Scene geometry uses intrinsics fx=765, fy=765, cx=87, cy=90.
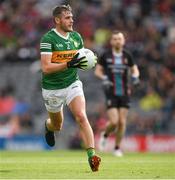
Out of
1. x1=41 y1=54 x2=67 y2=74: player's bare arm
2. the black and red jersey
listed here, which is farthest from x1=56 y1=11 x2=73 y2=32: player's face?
the black and red jersey

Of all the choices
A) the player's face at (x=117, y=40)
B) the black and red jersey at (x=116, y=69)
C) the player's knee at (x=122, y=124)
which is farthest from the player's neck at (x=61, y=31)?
the black and red jersey at (x=116, y=69)

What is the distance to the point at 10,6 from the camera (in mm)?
30766

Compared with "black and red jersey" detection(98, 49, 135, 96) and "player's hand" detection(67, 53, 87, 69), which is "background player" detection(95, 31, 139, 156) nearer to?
"black and red jersey" detection(98, 49, 135, 96)

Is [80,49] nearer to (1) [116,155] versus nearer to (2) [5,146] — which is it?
(1) [116,155]

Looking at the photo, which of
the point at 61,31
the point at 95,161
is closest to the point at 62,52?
the point at 61,31

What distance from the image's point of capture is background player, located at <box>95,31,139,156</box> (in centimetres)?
1745

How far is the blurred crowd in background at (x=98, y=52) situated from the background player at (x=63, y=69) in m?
13.5

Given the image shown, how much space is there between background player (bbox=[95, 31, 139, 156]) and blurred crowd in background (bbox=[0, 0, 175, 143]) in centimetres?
742

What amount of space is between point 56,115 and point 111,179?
11.2 ft

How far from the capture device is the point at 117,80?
17.8m

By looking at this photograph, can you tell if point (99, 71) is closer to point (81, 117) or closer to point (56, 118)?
point (56, 118)

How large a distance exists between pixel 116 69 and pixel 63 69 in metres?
6.87

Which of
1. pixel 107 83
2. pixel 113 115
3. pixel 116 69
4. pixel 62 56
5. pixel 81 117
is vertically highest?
pixel 116 69

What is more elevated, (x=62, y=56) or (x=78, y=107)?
(x=62, y=56)
